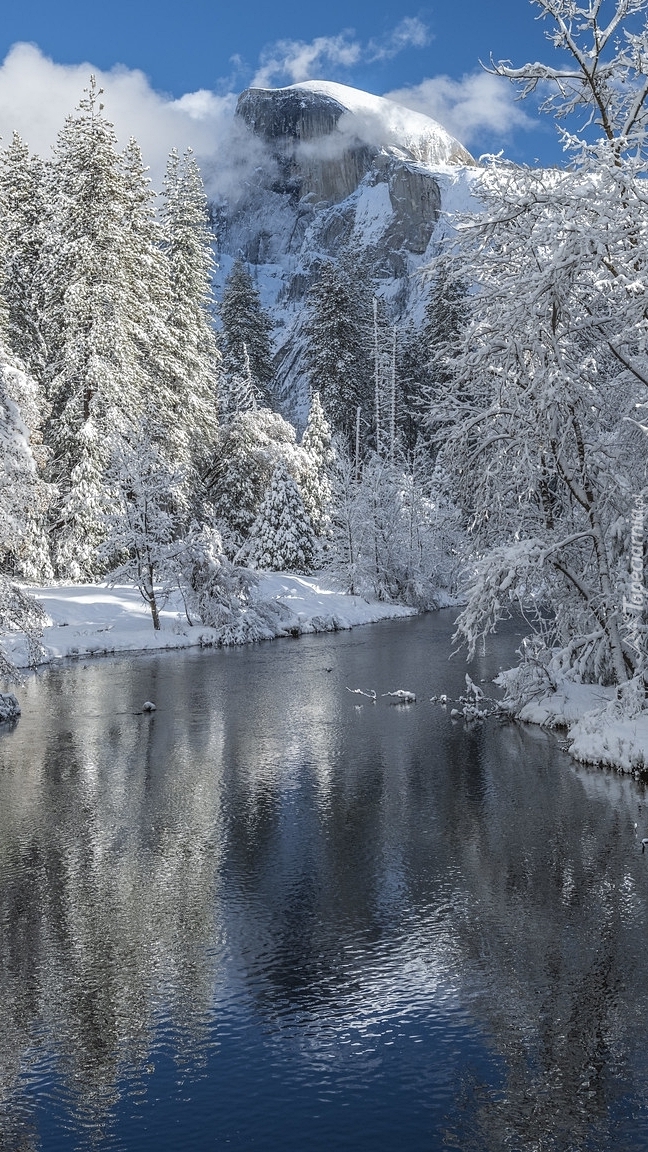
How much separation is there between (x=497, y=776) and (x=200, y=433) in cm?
3450

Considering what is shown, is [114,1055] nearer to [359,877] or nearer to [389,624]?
[359,877]

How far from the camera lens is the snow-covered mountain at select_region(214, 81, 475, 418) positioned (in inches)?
4560

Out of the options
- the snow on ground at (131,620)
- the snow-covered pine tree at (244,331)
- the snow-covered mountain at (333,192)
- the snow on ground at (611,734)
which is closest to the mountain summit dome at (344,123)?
the snow-covered mountain at (333,192)

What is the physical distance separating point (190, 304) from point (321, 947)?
1794 inches

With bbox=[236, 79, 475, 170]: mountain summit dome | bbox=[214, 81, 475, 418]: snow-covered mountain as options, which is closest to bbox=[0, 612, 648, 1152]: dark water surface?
bbox=[214, 81, 475, 418]: snow-covered mountain

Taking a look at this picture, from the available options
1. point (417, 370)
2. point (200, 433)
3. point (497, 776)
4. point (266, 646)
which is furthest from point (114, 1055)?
point (417, 370)

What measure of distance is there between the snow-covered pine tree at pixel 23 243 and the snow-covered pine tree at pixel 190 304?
633cm

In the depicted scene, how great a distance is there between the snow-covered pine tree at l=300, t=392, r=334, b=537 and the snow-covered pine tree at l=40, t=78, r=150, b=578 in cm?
1176

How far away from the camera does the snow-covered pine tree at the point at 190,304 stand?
46562 mm

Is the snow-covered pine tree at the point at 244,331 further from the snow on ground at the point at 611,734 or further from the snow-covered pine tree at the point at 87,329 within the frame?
the snow on ground at the point at 611,734

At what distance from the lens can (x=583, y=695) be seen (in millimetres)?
18578

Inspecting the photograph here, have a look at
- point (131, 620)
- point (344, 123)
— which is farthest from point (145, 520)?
point (344, 123)

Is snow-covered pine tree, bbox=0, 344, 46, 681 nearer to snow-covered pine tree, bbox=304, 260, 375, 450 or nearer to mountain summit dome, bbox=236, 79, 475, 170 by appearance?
snow-covered pine tree, bbox=304, 260, 375, 450

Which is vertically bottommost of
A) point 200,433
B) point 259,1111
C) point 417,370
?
point 259,1111
